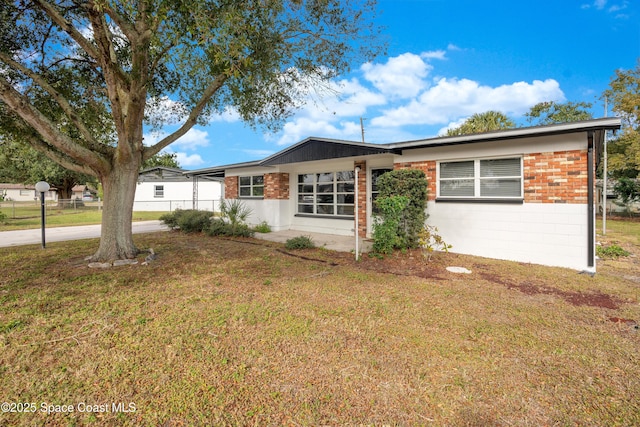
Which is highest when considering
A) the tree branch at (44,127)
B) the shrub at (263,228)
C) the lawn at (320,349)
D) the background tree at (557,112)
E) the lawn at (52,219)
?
the background tree at (557,112)

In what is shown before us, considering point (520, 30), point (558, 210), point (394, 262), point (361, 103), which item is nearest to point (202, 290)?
point (394, 262)

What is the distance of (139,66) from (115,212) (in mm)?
3219

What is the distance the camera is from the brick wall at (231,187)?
1452cm

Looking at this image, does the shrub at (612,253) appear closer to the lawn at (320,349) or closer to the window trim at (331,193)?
the lawn at (320,349)

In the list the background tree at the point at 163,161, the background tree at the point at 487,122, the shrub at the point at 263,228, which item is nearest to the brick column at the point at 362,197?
the shrub at the point at 263,228

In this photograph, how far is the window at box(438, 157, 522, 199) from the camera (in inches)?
272

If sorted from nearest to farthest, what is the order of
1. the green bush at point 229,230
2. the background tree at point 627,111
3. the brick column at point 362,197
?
the brick column at point 362,197, the green bush at point 229,230, the background tree at point 627,111

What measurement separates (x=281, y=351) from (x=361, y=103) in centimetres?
674

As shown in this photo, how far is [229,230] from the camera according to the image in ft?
36.4

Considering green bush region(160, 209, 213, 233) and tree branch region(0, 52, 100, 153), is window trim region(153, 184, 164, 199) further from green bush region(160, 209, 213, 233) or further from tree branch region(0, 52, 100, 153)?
tree branch region(0, 52, 100, 153)

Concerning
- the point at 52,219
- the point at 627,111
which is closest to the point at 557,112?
the point at 627,111

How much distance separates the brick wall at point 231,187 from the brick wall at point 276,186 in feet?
7.83

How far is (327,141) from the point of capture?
9.81 meters

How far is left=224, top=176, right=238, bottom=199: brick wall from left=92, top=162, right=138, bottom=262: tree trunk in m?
7.65
